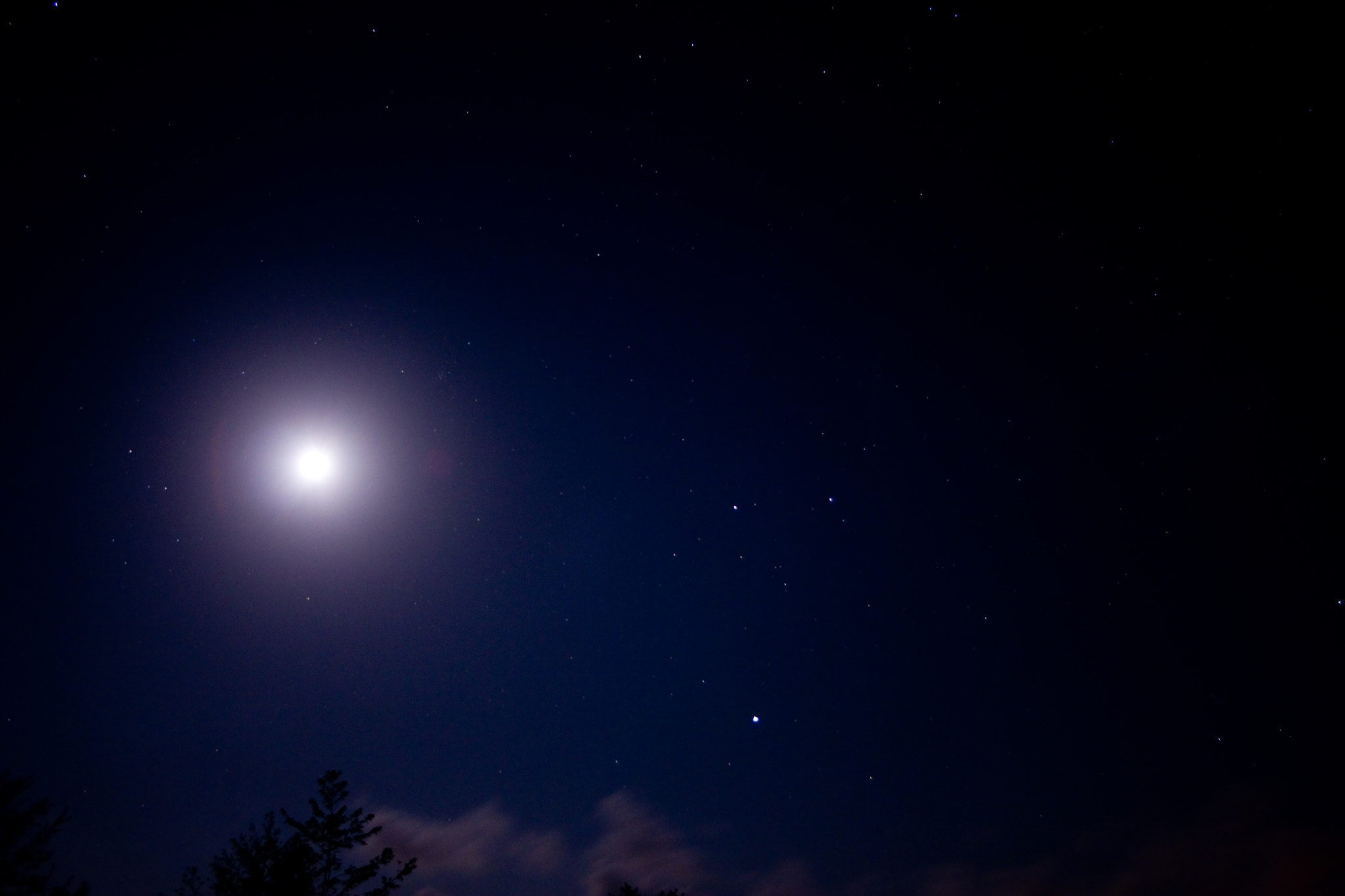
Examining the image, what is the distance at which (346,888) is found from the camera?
61.4 feet

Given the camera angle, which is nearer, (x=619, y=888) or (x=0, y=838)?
(x=0, y=838)

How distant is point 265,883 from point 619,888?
20.6 metres

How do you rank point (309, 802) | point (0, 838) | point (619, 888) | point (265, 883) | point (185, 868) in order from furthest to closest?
point (619, 888) < point (185, 868) < point (309, 802) < point (265, 883) < point (0, 838)

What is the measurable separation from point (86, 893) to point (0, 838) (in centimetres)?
245

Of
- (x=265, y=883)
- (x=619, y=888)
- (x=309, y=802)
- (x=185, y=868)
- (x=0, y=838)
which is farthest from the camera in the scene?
(x=619, y=888)

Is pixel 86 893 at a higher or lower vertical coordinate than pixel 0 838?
lower

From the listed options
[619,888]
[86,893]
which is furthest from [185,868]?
[619,888]

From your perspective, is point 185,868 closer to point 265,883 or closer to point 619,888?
point 265,883

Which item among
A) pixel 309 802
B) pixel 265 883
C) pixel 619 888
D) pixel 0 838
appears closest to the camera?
pixel 0 838

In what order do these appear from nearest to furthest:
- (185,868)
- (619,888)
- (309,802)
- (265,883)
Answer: (265,883)
(309,802)
(185,868)
(619,888)

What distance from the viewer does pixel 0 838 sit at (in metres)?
16.3

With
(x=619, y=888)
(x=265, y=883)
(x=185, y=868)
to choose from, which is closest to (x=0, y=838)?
(x=265, y=883)

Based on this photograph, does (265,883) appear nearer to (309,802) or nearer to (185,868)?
(309,802)

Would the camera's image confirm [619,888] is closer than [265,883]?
No
